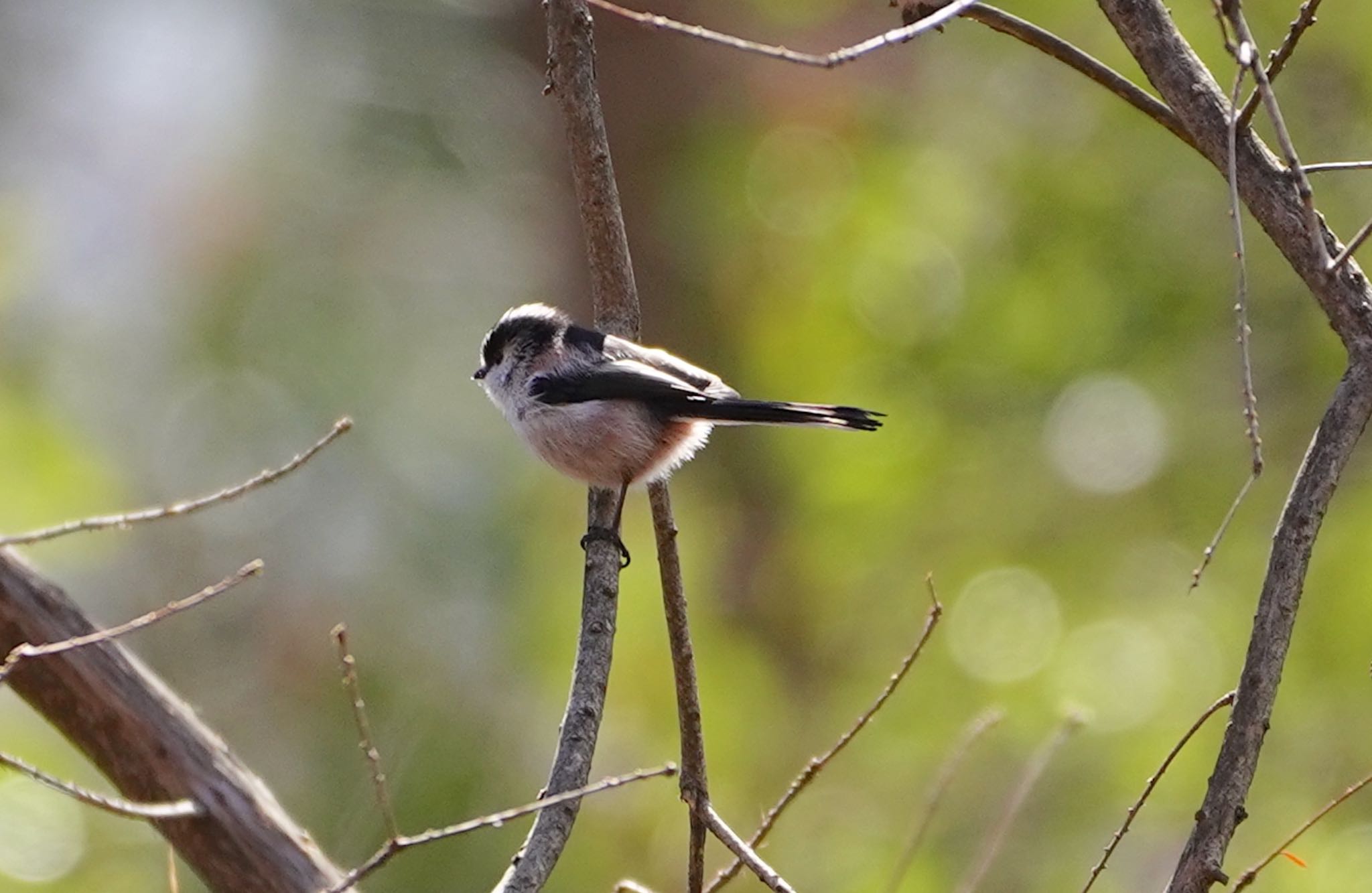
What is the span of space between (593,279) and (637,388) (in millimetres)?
412

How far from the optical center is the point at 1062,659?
6613 millimetres

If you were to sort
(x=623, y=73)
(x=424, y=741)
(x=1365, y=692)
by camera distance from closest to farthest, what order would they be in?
(x=1365, y=692) < (x=424, y=741) < (x=623, y=73)

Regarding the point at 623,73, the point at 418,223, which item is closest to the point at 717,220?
the point at 623,73

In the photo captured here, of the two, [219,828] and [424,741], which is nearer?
[219,828]

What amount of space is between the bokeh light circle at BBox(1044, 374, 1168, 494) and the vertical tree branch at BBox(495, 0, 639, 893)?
3.85 m

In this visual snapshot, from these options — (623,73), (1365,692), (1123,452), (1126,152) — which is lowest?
(1365,692)

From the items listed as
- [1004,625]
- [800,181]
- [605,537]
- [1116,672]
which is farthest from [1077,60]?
[800,181]

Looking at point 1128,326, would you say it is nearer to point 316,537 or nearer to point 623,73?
point 623,73

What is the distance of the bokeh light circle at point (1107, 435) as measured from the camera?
23.1ft

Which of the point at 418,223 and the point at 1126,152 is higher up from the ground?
the point at 418,223

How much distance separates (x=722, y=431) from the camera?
8820 millimetres

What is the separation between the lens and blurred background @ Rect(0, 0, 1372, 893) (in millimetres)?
6316

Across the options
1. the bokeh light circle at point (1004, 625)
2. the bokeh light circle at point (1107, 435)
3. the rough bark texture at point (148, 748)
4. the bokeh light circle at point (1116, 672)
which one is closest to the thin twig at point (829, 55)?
the rough bark texture at point (148, 748)

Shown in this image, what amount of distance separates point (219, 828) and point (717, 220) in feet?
18.5
